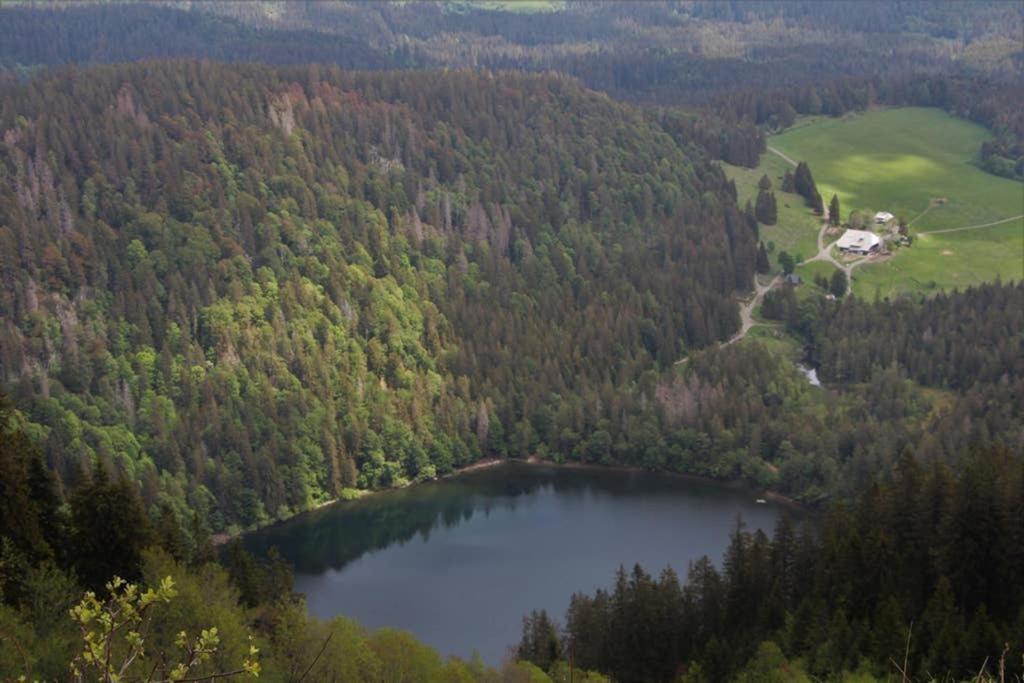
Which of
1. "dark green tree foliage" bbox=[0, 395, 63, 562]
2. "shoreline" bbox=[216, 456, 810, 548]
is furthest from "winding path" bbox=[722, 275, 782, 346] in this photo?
"dark green tree foliage" bbox=[0, 395, 63, 562]

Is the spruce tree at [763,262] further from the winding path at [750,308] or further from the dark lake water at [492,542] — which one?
the dark lake water at [492,542]

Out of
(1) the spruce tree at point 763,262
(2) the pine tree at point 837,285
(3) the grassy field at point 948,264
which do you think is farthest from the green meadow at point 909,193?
(1) the spruce tree at point 763,262

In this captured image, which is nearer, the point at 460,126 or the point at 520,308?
the point at 520,308

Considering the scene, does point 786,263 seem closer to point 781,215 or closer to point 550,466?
point 781,215

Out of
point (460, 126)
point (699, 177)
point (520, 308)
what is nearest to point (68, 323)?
point (520, 308)

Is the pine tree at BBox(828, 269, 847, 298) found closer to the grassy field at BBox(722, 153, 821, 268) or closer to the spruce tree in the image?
the spruce tree

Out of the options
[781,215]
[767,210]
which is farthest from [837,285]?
[781,215]

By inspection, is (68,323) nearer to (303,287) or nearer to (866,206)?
(303,287)
